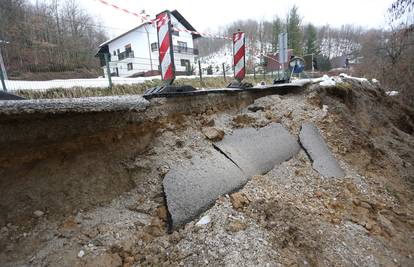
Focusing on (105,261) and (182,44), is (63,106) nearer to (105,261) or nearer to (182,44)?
(105,261)

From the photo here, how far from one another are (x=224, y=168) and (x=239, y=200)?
1.20 ft

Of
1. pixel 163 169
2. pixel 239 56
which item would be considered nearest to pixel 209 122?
pixel 163 169

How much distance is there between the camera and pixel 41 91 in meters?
5.69

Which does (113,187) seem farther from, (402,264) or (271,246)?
(402,264)

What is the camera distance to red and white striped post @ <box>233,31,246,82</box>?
461 cm

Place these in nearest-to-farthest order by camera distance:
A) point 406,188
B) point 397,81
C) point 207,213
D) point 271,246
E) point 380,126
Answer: point 271,246, point 207,213, point 406,188, point 380,126, point 397,81

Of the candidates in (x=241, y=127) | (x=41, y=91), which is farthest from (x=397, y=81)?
(x=41, y=91)

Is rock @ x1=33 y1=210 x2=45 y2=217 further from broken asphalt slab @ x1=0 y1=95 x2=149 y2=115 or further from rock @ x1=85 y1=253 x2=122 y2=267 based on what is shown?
broken asphalt slab @ x1=0 y1=95 x2=149 y2=115

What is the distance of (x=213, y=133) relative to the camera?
2426 millimetres

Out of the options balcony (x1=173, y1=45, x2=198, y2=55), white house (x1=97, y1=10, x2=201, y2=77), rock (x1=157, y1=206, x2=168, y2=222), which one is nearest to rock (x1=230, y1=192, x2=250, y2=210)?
rock (x1=157, y1=206, x2=168, y2=222)

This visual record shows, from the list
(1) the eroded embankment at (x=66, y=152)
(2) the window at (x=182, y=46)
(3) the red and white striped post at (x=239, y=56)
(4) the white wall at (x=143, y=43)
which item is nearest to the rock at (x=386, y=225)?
(1) the eroded embankment at (x=66, y=152)

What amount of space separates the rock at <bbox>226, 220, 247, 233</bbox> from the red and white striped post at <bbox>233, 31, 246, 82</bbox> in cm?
348

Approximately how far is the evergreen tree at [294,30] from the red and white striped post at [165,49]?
33684 mm

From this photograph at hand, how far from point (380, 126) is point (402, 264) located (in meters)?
3.19
